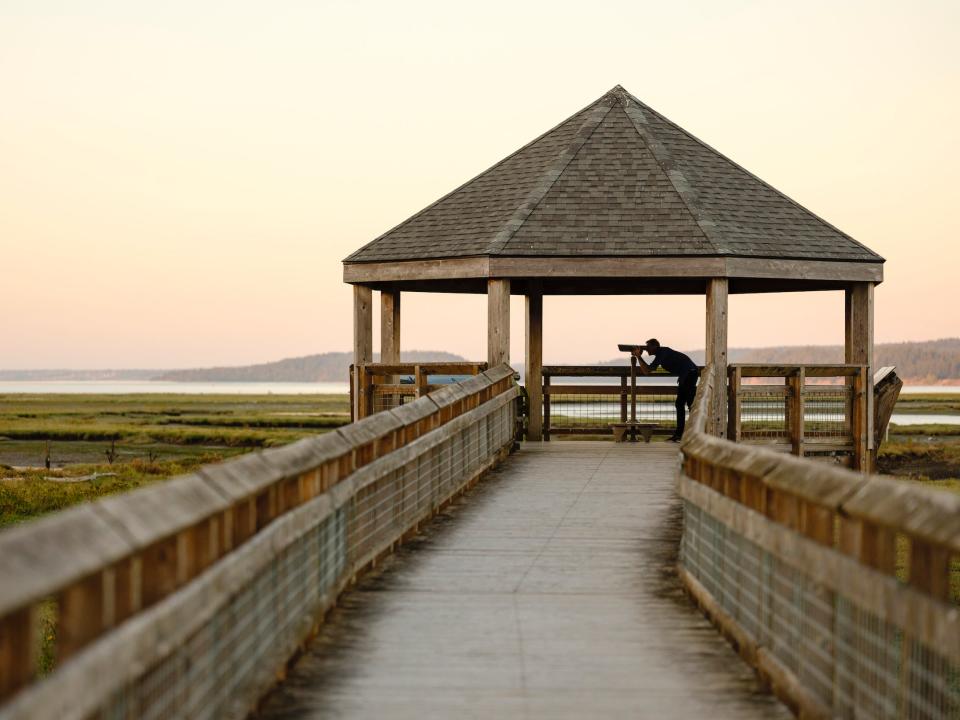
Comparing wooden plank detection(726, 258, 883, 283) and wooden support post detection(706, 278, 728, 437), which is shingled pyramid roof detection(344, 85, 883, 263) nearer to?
wooden plank detection(726, 258, 883, 283)

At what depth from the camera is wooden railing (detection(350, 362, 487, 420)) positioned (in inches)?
634

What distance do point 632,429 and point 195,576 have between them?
44.3ft

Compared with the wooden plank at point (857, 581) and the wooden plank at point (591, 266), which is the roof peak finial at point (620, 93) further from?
the wooden plank at point (857, 581)

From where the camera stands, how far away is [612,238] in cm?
1570

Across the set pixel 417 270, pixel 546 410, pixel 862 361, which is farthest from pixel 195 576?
pixel 546 410

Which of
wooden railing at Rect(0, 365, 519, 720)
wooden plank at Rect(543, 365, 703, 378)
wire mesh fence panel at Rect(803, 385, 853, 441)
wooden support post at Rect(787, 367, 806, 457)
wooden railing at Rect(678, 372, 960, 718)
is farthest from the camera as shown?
wooden plank at Rect(543, 365, 703, 378)

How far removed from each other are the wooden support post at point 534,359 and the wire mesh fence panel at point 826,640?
35.4ft

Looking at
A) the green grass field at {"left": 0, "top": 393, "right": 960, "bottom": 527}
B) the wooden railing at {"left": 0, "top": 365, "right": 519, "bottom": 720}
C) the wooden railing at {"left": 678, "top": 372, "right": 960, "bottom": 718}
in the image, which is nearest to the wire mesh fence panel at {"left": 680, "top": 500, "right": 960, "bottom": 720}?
the wooden railing at {"left": 678, "top": 372, "right": 960, "bottom": 718}

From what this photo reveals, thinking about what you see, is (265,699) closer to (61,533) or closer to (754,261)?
(61,533)

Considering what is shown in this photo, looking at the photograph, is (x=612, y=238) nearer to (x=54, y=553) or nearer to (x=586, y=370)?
(x=586, y=370)

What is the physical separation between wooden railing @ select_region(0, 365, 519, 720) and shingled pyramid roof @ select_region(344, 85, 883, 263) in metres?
7.74

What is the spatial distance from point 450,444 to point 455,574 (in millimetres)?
3270

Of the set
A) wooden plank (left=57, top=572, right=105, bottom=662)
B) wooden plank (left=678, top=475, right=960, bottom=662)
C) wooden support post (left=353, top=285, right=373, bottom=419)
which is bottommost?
wooden plank (left=678, top=475, right=960, bottom=662)

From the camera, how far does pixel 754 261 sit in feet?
50.9
